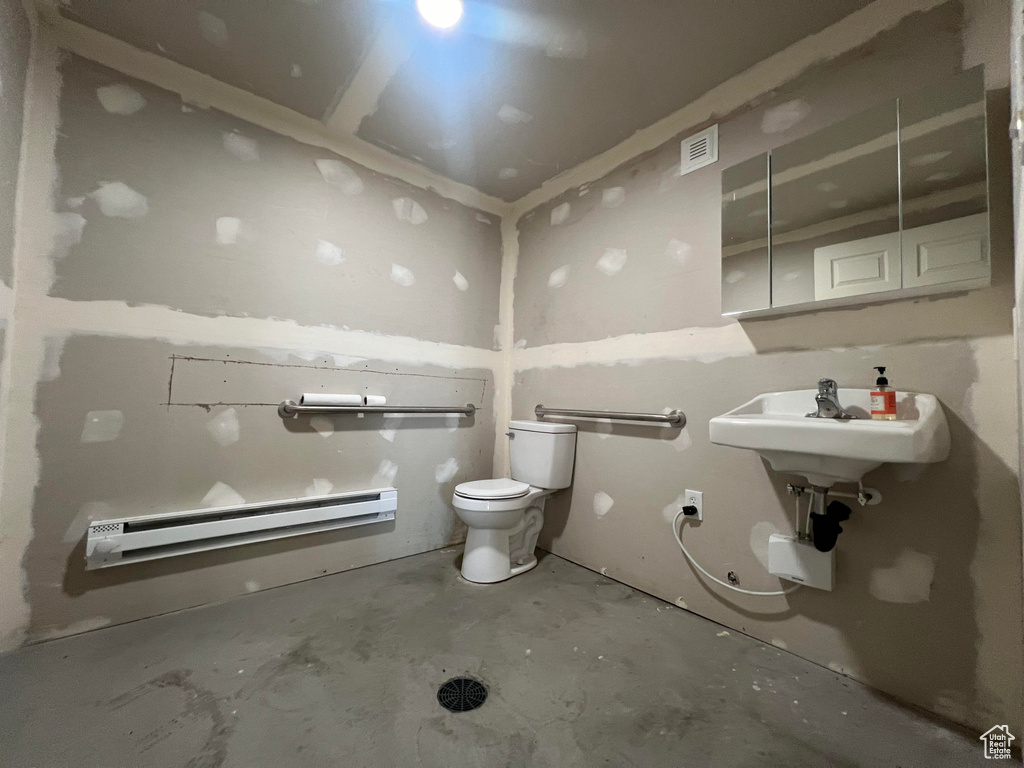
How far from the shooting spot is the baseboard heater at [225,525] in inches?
53.7

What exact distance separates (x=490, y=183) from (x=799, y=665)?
8.31ft

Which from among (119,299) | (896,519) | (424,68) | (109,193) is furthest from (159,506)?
(896,519)

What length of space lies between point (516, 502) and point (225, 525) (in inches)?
46.2

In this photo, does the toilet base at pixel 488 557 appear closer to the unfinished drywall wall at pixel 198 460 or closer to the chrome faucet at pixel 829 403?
the unfinished drywall wall at pixel 198 460

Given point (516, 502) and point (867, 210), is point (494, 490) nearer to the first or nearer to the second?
point (516, 502)

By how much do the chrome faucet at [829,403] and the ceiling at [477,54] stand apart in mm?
1191

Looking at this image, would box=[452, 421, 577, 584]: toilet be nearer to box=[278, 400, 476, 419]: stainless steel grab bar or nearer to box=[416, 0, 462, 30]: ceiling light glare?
box=[278, 400, 476, 419]: stainless steel grab bar

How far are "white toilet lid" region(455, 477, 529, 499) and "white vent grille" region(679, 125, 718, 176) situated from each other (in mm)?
1579

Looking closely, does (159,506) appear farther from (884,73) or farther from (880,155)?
(884,73)

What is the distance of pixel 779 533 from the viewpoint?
4.44ft

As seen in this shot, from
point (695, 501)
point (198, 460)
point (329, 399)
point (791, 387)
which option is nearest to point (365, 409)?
point (329, 399)

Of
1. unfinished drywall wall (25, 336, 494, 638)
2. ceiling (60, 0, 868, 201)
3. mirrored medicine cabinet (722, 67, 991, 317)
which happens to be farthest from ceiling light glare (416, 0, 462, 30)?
unfinished drywall wall (25, 336, 494, 638)

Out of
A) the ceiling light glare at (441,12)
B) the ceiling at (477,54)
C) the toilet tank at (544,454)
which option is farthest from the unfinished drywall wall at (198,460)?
the ceiling light glare at (441,12)

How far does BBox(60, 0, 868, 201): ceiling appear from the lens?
1285mm
